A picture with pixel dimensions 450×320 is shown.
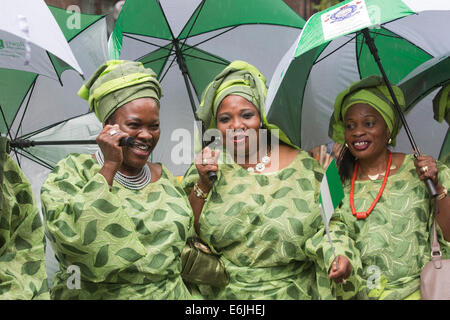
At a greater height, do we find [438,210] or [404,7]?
[404,7]

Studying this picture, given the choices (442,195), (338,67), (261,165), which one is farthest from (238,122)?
(442,195)

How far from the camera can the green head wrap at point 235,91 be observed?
12.9 feet

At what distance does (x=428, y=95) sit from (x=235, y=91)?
1617mm

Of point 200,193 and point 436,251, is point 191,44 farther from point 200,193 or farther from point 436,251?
point 436,251

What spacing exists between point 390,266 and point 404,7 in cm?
151

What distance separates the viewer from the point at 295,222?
3688 mm

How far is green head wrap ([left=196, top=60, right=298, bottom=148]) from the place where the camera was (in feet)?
12.9

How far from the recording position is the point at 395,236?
12.1ft

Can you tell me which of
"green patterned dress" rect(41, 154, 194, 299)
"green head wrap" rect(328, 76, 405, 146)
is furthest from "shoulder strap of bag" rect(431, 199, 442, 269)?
"green patterned dress" rect(41, 154, 194, 299)

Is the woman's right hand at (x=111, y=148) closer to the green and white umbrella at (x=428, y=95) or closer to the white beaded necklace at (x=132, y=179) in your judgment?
the white beaded necklace at (x=132, y=179)

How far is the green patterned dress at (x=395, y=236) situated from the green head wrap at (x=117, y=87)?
1.44 metres

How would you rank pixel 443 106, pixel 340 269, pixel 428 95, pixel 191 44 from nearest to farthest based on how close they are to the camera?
1. pixel 340 269
2. pixel 443 106
3. pixel 428 95
4. pixel 191 44
